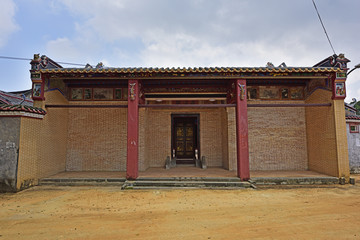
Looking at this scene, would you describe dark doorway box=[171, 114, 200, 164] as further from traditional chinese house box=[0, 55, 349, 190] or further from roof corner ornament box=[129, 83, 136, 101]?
roof corner ornament box=[129, 83, 136, 101]

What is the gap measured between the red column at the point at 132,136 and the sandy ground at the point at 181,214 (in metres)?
0.80

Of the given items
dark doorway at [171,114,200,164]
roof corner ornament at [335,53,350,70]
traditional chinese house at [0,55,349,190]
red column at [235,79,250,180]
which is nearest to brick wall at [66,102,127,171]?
traditional chinese house at [0,55,349,190]

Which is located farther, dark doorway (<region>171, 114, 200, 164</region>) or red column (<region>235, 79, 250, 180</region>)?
dark doorway (<region>171, 114, 200, 164</region>)

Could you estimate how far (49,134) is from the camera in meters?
7.14

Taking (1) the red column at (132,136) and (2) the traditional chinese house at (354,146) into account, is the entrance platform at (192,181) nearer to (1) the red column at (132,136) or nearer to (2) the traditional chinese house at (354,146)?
(1) the red column at (132,136)

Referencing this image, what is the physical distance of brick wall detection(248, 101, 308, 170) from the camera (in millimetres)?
8367

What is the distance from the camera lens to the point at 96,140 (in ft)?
27.8

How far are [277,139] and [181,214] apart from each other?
20.4 ft

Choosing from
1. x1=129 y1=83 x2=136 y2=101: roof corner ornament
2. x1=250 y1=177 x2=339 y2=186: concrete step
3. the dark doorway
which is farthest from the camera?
the dark doorway

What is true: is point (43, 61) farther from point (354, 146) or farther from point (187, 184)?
point (354, 146)

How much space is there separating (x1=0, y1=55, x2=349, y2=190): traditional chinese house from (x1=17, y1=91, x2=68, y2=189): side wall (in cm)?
3

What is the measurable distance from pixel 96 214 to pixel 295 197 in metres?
4.85

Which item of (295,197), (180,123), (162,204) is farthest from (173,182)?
(180,123)

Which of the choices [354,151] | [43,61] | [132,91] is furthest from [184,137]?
[354,151]
